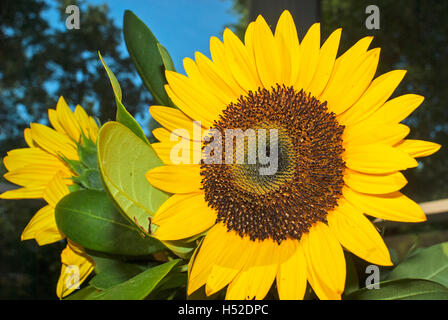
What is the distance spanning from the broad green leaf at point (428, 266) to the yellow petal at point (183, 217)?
0.15 m

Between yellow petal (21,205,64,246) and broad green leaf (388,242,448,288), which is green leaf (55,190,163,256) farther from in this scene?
broad green leaf (388,242,448,288)

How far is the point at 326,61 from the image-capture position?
0.25 meters

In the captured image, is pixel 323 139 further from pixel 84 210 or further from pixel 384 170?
pixel 84 210

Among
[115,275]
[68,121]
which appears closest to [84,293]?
[115,275]

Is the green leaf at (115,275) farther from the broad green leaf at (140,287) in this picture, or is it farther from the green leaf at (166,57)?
the green leaf at (166,57)

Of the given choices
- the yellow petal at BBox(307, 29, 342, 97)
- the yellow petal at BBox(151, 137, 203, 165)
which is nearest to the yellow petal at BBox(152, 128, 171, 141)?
the yellow petal at BBox(151, 137, 203, 165)

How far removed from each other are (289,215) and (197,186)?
0.21 ft

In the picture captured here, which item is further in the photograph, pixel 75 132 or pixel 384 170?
pixel 75 132

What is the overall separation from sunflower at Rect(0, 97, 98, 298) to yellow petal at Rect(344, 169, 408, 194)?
18 centimetres

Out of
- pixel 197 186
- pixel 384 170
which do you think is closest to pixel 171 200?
pixel 197 186

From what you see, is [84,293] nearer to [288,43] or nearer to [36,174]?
[36,174]

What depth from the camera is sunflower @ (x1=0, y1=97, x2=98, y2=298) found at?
12.0 inches

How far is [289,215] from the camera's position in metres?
0.25

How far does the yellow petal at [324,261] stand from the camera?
22 cm
